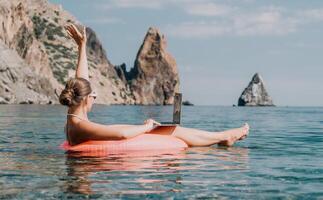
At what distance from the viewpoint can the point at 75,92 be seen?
34.8 ft

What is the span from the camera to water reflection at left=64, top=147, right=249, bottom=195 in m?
7.12

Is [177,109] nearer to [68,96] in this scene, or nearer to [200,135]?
[200,135]

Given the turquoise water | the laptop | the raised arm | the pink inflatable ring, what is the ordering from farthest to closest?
the laptop < the raised arm < the pink inflatable ring < the turquoise water

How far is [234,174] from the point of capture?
853 centimetres

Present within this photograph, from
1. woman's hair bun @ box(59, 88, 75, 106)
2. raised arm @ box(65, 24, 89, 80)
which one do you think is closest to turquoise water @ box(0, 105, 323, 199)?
woman's hair bun @ box(59, 88, 75, 106)

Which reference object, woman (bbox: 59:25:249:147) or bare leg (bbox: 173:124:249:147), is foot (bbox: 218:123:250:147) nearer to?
bare leg (bbox: 173:124:249:147)

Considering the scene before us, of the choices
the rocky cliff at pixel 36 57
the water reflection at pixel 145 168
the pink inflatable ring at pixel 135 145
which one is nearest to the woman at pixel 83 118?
the pink inflatable ring at pixel 135 145

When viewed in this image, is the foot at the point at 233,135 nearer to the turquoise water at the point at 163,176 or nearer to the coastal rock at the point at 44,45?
the turquoise water at the point at 163,176

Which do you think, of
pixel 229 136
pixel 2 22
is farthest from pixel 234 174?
pixel 2 22

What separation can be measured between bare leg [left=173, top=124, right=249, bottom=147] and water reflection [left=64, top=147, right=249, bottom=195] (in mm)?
348

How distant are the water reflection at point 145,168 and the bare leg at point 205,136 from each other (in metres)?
0.35

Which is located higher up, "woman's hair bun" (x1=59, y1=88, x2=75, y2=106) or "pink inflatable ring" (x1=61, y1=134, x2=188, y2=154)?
"woman's hair bun" (x1=59, y1=88, x2=75, y2=106)

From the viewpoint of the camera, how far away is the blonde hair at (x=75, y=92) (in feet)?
34.8

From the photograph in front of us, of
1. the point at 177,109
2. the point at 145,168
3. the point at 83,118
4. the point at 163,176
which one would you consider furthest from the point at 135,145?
the point at 163,176
